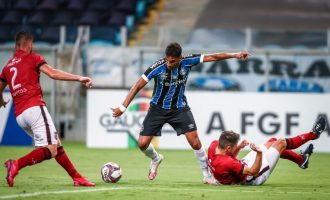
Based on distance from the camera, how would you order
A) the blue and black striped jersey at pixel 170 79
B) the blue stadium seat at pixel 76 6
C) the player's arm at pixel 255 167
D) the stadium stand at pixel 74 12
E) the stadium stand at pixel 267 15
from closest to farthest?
the player's arm at pixel 255 167 → the blue and black striped jersey at pixel 170 79 → the stadium stand at pixel 74 12 → the blue stadium seat at pixel 76 6 → the stadium stand at pixel 267 15

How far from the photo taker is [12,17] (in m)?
26.4

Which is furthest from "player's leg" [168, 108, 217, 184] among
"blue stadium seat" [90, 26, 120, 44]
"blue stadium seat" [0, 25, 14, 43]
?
"blue stadium seat" [0, 25, 14, 43]

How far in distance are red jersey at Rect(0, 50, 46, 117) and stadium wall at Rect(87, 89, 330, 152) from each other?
9.34m

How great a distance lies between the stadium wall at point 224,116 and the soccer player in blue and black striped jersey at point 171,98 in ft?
24.2

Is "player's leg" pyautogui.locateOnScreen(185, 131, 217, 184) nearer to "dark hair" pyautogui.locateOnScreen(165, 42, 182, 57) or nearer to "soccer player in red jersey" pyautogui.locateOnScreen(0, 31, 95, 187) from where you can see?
"dark hair" pyautogui.locateOnScreen(165, 42, 182, 57)

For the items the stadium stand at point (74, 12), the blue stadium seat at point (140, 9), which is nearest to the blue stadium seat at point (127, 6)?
the stadium stand at point (74, 12)

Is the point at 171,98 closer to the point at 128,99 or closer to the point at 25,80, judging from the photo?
the point at 128,99

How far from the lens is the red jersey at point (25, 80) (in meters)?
11.1

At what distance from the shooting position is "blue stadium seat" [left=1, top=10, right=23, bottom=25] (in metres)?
26.2

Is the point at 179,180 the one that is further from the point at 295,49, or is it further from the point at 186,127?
the point at 295,49

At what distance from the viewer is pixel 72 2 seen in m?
26.9

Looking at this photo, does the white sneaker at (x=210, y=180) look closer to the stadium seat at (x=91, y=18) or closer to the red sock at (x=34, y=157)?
the red sock at (x=34, y=157)

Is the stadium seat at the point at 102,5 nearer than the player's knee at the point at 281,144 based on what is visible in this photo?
No

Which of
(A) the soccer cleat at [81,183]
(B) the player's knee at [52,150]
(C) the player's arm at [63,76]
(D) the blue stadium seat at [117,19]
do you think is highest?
(D) the blue stadium seat at [117,19]
